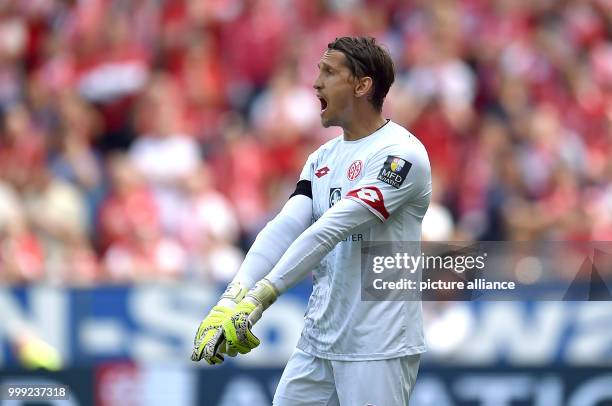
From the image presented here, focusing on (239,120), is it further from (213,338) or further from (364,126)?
(213,338)

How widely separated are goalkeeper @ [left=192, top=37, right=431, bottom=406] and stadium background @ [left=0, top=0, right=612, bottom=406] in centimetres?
302

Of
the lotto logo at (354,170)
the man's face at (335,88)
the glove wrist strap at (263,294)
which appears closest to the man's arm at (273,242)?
the glove wrist strap at (263,294)

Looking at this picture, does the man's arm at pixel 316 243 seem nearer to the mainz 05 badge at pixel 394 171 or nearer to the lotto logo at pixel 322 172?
the mainz 05 badge at pixel 394 171

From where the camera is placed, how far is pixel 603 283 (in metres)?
7.26

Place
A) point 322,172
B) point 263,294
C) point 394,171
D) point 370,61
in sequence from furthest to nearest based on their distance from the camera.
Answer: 1. point 322,172
2. point 370,61
3. point 394,171
4. point 263,294

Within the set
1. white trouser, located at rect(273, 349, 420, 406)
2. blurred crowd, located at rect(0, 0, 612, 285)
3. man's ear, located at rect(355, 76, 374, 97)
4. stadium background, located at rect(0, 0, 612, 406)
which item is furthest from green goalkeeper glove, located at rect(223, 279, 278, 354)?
blurred crowd, located at rect(0, 0, 612, 285)

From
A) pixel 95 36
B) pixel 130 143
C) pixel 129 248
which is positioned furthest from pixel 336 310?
Answer: pixel 95 36

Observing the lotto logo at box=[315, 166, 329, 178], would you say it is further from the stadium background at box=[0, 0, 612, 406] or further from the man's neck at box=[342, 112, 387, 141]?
the stadium background at box=[0, 0, 612, 406]

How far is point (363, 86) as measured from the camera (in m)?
5.16

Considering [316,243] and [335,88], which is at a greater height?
[335,88]

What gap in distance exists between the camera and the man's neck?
5.23 meters

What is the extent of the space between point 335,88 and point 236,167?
6.22m

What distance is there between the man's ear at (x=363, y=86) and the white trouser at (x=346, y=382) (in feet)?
3.61

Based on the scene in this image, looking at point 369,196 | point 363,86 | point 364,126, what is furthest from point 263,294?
point 363,86
